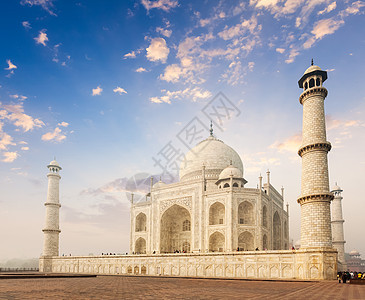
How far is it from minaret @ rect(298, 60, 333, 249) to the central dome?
1627 centimetres

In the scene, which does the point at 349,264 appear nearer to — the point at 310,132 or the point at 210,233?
the point at 210,233

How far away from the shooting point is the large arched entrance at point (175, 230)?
1359 inches

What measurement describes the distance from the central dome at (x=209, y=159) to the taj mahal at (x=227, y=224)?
117 mm

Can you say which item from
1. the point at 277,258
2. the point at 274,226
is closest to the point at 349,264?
the point at 274,226

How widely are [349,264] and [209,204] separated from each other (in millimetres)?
Answer: 41912

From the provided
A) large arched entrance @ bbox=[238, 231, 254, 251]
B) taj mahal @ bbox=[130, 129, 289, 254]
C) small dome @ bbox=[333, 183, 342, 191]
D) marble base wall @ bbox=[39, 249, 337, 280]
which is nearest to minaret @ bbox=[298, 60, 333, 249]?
marble base wall @ bbox=[39, 249, 337, 280]

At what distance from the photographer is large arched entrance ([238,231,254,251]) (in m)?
29.5

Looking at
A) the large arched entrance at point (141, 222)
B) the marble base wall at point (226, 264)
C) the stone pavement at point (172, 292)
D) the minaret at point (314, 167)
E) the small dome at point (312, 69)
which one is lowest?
the marble base wall at point (226, 264)

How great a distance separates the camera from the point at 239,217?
100 feet

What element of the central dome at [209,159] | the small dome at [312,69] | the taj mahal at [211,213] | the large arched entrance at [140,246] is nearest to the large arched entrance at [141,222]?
the taj mahal at [211,213]

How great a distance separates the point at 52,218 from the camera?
37.1m

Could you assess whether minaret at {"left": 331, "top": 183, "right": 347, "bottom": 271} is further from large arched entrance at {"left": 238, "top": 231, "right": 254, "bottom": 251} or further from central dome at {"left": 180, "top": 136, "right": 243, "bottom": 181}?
large arched entrance at {"left": 238, "top": 231, "right": 254, "bottom": 251}

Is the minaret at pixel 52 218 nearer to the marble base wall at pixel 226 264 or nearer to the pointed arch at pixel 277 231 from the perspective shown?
the marble base wall at pixel 226 264

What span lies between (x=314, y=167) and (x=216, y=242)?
48.0 ft
